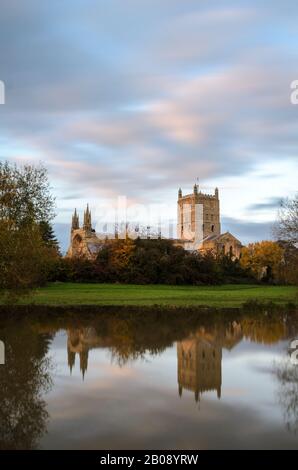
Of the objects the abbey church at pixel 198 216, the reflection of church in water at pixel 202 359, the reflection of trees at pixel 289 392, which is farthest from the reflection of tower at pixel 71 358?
the abbey church at pixel 198 216

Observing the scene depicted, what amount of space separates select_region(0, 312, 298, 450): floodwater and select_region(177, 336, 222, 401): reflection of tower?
3 cm

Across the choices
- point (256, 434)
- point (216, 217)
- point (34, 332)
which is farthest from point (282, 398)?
point (216, 217)

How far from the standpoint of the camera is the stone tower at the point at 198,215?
150 meters

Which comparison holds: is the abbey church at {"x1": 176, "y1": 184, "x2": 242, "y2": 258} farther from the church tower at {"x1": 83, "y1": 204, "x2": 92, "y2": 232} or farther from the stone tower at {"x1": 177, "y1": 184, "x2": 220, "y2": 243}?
the church tower at {"x1": 83, "y1": 204, "x2": 92, "y2": 232}

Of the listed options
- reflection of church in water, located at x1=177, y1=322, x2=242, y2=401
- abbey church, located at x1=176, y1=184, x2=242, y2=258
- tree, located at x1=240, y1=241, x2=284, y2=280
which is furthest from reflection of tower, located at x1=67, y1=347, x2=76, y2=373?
abbey church, located at x1=176, y1=184, x2=242, y2=258

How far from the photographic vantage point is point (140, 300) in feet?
123

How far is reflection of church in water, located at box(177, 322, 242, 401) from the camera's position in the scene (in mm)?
11859

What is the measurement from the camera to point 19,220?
27.8m

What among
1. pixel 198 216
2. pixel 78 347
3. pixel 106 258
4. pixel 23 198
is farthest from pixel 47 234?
pixel 198 216

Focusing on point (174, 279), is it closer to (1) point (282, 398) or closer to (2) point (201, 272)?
(2) point (201, 272)

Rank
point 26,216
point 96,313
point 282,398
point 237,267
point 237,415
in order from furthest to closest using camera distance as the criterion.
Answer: point 237,267 < point 96,313 < point 26,216 < point 282,398 < point 237,415

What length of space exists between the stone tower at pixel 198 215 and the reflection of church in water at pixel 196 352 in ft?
413

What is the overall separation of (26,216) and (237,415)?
2095cm
